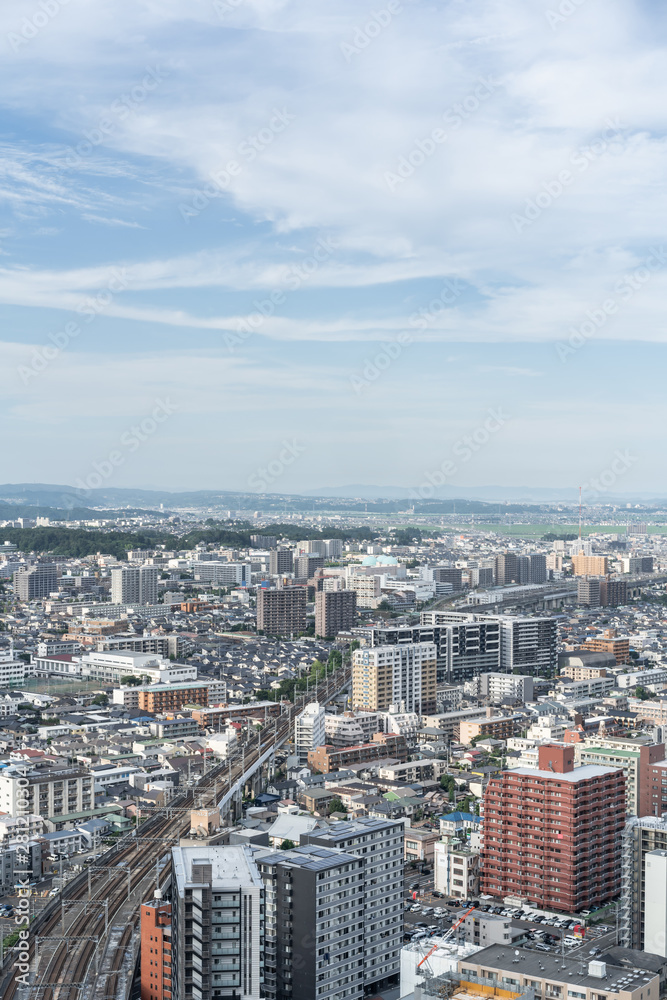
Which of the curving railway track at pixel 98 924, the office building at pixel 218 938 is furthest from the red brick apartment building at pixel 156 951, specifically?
the office building at pixel 218 938

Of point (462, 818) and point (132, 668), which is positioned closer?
point (462, 818)

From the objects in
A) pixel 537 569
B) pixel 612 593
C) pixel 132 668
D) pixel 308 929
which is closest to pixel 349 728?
pixel 132 668

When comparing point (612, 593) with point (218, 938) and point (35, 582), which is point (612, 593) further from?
point (218, 938)

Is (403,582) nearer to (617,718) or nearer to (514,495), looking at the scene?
(617,718)

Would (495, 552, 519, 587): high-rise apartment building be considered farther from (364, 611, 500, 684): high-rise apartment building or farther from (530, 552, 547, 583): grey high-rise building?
(364, 611, 500, 684): high-rise apartment building

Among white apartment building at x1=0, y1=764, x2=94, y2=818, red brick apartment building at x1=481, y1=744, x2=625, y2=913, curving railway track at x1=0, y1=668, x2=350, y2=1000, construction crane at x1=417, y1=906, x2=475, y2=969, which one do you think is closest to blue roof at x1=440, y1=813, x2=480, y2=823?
red brick apartment building at x1=481, y1=744, x2=625, y2=913

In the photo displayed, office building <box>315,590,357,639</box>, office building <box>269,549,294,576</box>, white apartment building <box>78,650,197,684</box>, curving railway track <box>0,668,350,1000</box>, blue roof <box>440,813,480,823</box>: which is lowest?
curving railway track <box>0,668,350,1000</box>
